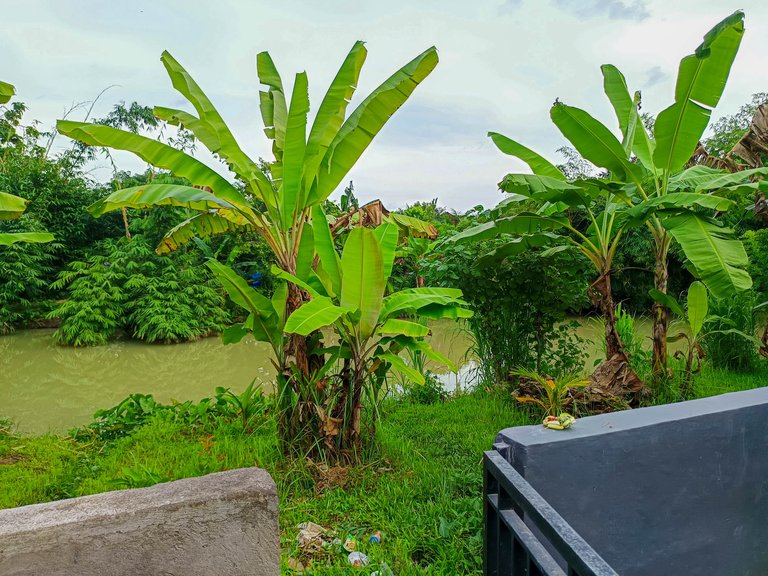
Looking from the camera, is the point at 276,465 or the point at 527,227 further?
the point at 527,227

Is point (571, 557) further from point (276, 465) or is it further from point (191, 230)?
point (191, 230)

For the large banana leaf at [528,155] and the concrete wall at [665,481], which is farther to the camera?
the large banana leaf at [528,155]

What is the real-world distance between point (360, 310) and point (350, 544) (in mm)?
1125

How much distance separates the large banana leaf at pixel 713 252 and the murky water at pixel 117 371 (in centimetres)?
236

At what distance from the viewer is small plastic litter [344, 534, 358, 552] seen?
201cm

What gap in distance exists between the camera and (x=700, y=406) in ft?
5.56

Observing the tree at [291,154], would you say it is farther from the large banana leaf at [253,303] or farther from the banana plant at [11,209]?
the banana plant at [11,209]

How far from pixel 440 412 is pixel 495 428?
617 mm

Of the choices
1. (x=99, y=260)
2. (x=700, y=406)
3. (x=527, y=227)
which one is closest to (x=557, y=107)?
(x=527, y=227)

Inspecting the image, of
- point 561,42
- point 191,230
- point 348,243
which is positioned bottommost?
point 348,243

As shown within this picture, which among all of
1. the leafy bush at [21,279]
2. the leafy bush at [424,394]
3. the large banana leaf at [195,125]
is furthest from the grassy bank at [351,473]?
the leafy bush at [21,279]

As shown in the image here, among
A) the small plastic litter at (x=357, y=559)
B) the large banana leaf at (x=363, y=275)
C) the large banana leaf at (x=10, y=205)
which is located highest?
the large banana leaf at (x=10, y=205)

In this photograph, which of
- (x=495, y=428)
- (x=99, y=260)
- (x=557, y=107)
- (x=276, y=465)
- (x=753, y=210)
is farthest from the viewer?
(x=99, y=260)

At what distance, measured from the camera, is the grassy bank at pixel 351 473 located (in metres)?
2.01
